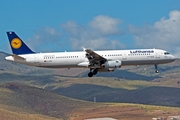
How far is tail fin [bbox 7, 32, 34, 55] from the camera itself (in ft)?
421

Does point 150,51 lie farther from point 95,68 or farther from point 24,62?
point 24,62

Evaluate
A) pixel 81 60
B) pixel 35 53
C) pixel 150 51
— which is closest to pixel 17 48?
pixel 35 53

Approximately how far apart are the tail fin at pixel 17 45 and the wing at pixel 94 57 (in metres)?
16.5

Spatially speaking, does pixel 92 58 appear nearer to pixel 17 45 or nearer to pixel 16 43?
pixel 17 45

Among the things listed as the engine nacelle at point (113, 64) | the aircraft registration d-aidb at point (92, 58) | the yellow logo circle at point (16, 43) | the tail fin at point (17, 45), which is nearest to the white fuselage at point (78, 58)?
the aircraft registration d-aidb at point (92, 58)

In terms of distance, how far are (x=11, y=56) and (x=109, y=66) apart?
1007 inches

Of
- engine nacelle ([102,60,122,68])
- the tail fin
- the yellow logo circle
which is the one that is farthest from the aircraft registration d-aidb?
the yellow logo circle

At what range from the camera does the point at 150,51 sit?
417ft

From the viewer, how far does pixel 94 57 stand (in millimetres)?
123812

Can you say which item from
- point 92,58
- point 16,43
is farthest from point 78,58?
point 16,43

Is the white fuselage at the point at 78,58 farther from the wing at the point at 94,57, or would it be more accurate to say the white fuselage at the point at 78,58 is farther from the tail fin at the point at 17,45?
the tail fin at the point at 17,45

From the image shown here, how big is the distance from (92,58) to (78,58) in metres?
3.65

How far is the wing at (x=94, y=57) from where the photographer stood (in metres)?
122

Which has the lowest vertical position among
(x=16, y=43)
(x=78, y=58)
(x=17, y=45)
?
(x=78, y=58)
